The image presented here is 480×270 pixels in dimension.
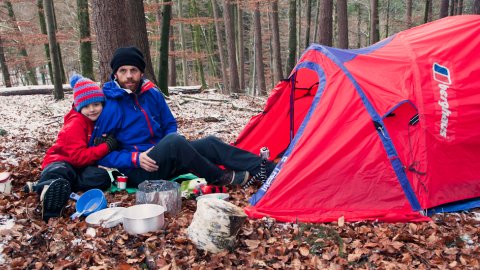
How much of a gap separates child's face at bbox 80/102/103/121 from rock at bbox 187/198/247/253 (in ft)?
5.63

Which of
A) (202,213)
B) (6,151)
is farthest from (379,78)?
(6,151)

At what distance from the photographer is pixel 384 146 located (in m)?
3.40

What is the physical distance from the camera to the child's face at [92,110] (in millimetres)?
3725

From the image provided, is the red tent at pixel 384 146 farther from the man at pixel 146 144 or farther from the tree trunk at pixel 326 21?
the tree trunk at pixel 326 21

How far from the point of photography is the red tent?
11.1 ft

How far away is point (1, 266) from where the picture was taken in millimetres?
2469

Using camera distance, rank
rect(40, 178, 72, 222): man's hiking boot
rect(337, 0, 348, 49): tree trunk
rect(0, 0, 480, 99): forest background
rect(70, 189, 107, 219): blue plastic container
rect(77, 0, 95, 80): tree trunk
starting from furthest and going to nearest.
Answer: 1. rect(337, 0, 348, 49): tree trunk
2. rect(77, 0, 95, 80): tree trunk
3. rect(0, 0, 480, 99): forest background
4. rect(70, 189, 107, 219): blue plastic container
5. rect(40, 178, 72, 222): man's hiking boot

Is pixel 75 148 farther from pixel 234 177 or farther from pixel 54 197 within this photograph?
pixel 234 177

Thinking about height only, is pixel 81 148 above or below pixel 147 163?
above

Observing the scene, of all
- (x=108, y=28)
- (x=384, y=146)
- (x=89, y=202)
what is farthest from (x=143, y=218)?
(x=108, y=28)

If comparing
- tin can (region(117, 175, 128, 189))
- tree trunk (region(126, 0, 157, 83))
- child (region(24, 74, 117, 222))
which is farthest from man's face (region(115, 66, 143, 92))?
tree trunk (region(126, 0, 157, 83))

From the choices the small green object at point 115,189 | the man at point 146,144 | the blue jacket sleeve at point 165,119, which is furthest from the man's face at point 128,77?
the small green object at point 115,189

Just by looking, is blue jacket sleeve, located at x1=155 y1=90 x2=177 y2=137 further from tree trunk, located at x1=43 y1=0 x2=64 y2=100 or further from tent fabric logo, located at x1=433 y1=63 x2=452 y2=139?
tree trunk, located at x1=43 y1=0 x2=64 y2=100

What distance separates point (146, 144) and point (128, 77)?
734 mm
